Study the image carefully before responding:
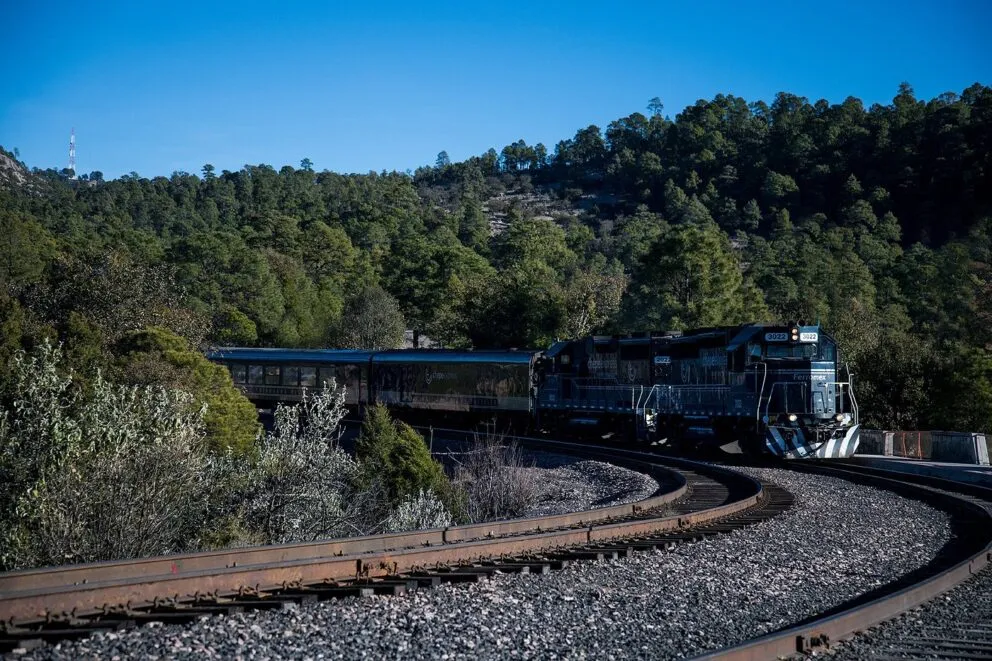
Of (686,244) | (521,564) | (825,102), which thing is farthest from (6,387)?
(825,102)

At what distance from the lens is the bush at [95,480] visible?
1106cm

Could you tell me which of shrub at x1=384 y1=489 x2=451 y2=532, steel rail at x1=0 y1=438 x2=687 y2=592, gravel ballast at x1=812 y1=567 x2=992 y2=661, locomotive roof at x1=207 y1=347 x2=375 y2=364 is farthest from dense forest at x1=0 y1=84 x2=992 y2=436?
gravel ballast at x1=812 y1=567 x2=992 y2=661

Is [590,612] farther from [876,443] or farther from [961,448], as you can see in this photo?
[876,443]

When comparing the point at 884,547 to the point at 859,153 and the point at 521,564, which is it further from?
Result: the point at 859,153

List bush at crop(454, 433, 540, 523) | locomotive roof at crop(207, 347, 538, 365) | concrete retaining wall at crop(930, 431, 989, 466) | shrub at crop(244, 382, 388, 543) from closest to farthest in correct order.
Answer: shrub at crop(244, 382, 388, 543), bush at crop(454, 433, 540, 523), concrete retaining wall at crop(930, 431, 989, 466), locomotive roof at crop(207, 347, 538, 365)

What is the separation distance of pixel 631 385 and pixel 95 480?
18.9 meters

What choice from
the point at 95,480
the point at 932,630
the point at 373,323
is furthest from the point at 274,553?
the point at 373,323

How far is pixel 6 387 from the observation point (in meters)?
19.5

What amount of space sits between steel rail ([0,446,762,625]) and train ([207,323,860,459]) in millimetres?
8347

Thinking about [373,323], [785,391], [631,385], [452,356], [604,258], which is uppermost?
[604,258]

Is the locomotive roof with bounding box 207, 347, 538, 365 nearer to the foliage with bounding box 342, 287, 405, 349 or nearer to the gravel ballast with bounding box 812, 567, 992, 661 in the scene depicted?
the foliage with bounding box 342, 287, 405, 349

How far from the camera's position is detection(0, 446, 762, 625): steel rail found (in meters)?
6.64

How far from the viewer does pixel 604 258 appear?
107438 millimetres

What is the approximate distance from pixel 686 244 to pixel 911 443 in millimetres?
20685
